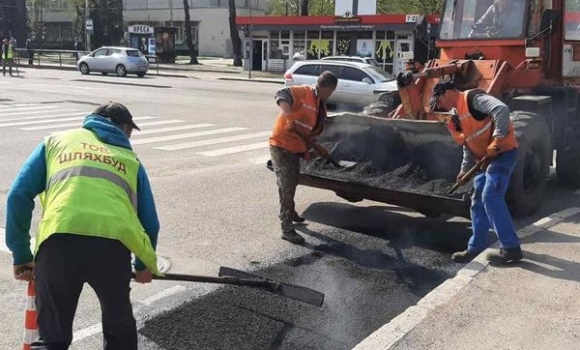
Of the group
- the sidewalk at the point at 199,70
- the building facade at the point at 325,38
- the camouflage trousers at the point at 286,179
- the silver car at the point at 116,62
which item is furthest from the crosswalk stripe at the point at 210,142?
the silver car at the point at 116,62

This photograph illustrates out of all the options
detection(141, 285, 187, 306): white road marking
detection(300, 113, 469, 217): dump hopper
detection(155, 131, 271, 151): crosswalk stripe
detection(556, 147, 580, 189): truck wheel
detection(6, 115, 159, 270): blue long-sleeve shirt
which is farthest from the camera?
detection(155, 131, 271, 151): crosswalk stripe

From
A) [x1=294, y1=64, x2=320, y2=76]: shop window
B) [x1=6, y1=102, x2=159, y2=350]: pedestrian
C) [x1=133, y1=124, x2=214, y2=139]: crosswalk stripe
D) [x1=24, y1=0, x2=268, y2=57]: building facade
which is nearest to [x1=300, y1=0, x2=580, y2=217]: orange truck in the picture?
[x1=6, y1=102, x2=159, y2=350]: pedestrian

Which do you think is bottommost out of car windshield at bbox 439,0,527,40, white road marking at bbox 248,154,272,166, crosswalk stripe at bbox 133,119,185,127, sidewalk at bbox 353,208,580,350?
sidewalk at bbox 353,208,580,350

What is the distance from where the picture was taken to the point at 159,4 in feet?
220

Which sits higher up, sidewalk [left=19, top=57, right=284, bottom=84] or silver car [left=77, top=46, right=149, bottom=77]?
silver car [left=77, top=46, right=149, bottom=77]

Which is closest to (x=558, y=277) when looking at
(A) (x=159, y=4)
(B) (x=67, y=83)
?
(B) (x=67, y=83)

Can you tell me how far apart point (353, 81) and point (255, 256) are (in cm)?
1376

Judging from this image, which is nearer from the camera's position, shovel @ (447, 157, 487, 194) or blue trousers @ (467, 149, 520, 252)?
blue trousers @ (467, 149, 520, 252)

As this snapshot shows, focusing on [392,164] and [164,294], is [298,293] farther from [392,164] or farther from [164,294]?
[392,164]

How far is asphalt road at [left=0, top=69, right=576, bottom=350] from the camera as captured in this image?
14.5ft

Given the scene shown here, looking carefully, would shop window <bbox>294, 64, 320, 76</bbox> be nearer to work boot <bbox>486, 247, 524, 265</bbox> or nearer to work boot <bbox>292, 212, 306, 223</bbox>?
work boot <bbox>292, 212, 306, 223</bbox>

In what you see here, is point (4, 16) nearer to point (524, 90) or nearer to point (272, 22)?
point (272, 22)

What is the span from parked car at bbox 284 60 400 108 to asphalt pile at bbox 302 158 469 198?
37.0ft

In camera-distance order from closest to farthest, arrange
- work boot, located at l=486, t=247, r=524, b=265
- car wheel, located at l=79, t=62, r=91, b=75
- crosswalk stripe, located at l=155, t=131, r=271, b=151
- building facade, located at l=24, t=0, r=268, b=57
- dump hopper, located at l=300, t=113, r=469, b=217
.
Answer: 1. work boot, located at l=486, t=247, r=524, b=265
2. dump hopper, located at l=300, t=113, r=469, b=217
3. crosswalk stripe, located at l=155, t=131, r=271, b=151
4. car wheel, located at l=79, t=62, r=91, b=75
5. building facade, located at l=24, t=0, r=268, b=57
